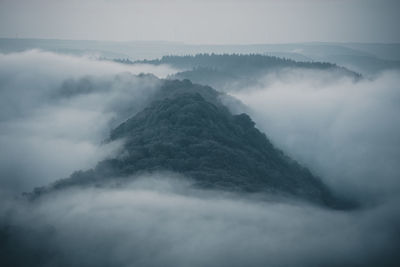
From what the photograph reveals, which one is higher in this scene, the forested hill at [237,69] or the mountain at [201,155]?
the forested hill at [237,69]

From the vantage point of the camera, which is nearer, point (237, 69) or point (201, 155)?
point (201, 155)

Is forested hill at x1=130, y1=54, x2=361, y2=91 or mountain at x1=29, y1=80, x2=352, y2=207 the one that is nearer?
mountain at x1=29, y1=80, x2=352, y2=207

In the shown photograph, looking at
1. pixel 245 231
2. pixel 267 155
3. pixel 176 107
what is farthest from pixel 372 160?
pixel 245 231

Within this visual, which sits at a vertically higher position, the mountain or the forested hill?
the forested hill

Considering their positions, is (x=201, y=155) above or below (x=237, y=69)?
below

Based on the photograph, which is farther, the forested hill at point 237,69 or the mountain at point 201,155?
the forested hill at point 237,69
